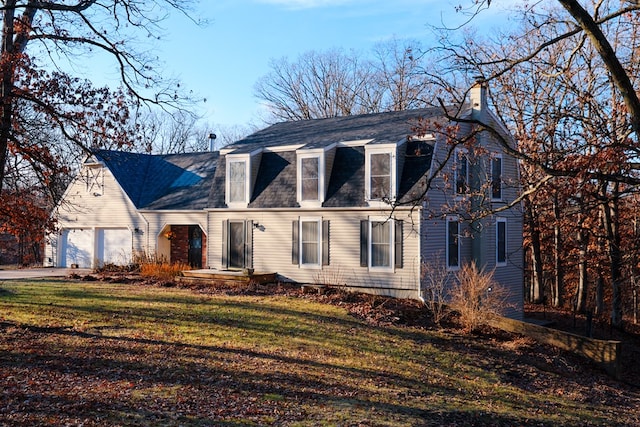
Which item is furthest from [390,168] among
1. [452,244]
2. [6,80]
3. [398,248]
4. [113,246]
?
[113,246]

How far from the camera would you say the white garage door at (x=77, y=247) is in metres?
28.4

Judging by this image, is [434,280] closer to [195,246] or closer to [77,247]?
[195,246]

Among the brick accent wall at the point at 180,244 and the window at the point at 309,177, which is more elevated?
the window at the point at 309,177

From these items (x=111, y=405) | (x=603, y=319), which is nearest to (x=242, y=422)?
(x=111, y=405)

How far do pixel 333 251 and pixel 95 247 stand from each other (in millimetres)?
13189

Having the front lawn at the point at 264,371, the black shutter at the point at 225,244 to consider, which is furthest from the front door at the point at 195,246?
the front lawn at the point at 264,371

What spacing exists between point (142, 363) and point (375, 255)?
1056cm

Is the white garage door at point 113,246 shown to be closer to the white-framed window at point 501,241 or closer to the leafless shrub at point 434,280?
the leafless shrub at point 434,280

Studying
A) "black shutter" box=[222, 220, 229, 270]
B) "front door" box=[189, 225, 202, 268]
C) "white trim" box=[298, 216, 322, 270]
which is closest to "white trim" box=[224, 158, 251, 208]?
"black shutter" box=[222, 220, 229, 270]

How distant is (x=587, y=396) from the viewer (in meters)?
11.8

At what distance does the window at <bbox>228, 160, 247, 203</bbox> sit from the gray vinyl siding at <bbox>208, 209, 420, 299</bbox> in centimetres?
53

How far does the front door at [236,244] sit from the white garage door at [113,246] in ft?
21.6

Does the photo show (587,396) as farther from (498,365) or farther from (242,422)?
(242,422)

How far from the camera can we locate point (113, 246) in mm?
27844
